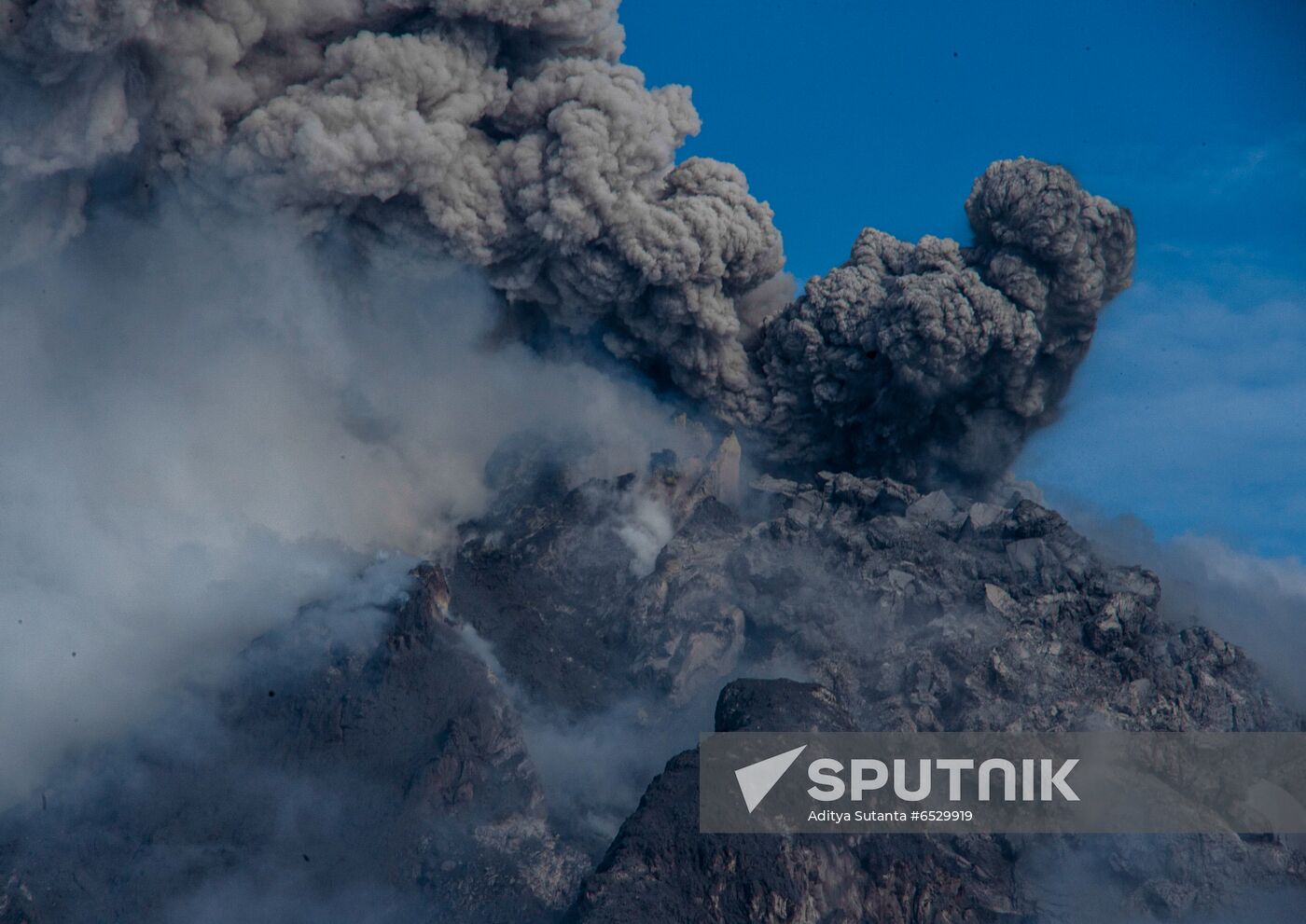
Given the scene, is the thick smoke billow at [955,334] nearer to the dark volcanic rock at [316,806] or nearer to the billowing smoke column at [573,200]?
the billowing smoke column at [573,200]

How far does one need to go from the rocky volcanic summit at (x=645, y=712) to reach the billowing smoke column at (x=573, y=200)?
314cm

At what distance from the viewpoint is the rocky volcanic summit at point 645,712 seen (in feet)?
81.4

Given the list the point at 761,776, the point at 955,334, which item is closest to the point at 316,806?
the point at 761,776

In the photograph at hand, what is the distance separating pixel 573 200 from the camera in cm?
3300

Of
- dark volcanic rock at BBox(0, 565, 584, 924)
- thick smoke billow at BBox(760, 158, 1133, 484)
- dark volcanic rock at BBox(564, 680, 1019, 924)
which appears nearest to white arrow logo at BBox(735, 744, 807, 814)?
dark volcanic rock at BBox(564, 680, 1019, 924)

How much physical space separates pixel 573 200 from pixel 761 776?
13455mm

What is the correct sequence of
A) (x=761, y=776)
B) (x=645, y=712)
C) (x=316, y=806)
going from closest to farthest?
(x=761, y=776), (x=316, y=806), (x=645, y=712)

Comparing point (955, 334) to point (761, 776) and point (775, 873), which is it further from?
point (775, 873)

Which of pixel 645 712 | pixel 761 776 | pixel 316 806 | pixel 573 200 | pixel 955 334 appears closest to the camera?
pixel 761 776

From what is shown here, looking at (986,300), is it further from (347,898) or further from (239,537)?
(347,898)

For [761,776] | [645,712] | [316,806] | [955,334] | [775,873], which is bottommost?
[775,873]

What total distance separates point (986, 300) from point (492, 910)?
18.3 metres

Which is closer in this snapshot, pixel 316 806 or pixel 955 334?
pixel 316 806

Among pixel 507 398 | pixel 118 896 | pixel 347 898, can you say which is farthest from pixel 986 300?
pixel 118 896
